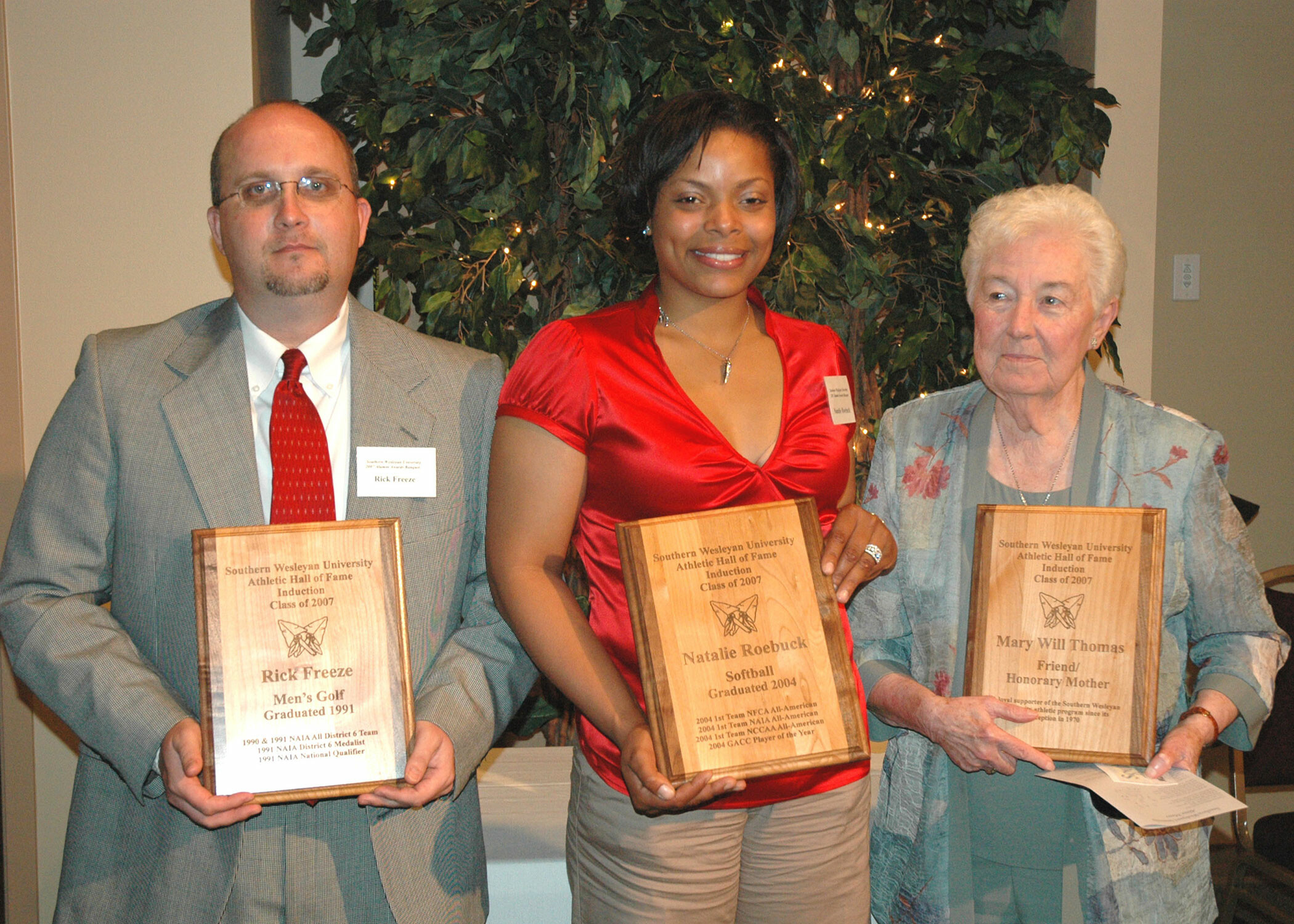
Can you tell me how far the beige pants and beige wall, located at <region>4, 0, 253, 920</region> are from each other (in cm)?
209

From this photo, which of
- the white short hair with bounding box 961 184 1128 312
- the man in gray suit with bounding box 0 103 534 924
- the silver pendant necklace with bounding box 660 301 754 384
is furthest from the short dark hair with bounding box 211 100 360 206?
the white short hair with bounding box 961 184 1128 312

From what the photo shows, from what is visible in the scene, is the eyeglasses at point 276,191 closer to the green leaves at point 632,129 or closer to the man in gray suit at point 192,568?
the man in gray suit at point 192,568

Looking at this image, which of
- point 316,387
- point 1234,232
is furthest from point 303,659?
point 1234,232

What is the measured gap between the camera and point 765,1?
334cm

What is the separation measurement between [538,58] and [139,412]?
2.00 meters

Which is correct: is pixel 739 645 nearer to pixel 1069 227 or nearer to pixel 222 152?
pixel 1069 227

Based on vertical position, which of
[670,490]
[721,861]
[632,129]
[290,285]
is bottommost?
[721,861]

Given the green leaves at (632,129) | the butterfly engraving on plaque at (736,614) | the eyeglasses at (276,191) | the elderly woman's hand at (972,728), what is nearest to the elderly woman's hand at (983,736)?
the elderly woman's hand at (972,728)

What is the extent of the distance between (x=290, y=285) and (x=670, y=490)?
76cm

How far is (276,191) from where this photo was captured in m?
1.78

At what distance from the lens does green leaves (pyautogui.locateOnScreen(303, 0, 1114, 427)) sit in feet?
10.3

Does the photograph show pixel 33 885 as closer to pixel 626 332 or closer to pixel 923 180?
pixel 626 332

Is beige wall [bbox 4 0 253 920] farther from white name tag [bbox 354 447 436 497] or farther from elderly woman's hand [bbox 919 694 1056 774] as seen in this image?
elderly woman's hand [bbox 919 694 1056 774]

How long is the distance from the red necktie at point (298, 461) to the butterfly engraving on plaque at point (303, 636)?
195 mm
